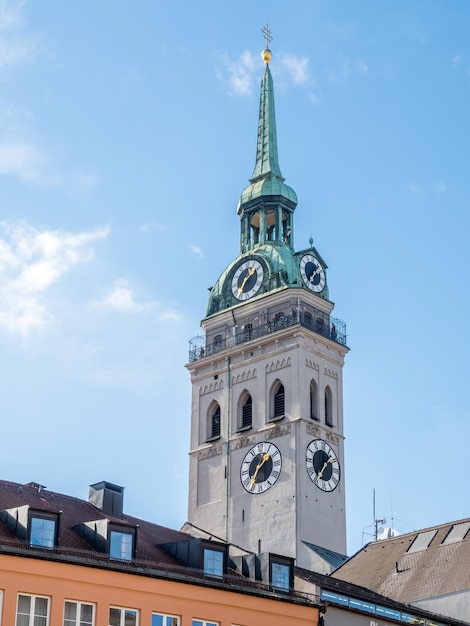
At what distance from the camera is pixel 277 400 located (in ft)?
297

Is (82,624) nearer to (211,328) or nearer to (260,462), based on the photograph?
(260,462)

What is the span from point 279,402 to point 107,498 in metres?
41.1

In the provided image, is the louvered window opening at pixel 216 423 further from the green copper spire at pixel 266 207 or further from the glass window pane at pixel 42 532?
the glass window pane at pixel 42 532

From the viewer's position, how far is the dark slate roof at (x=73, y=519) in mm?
42656

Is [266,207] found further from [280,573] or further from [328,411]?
[280,573]

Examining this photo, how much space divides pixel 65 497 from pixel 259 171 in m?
58.5

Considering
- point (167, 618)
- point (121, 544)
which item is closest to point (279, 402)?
point (121, 544)

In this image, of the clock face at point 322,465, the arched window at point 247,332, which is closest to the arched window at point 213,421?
the arched window at point 247,332

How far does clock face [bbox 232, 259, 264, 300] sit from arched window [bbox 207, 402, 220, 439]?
7919 millimetres

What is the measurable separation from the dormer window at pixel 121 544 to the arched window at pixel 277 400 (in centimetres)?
4626

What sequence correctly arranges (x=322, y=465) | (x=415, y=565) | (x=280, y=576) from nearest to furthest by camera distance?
(x=280, y=576) → (x=415, y=565) → (x=322, y=465)

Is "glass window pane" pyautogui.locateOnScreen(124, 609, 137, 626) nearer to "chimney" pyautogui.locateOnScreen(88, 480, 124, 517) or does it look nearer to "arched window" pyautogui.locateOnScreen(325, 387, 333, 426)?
"chimney" pyautogui.locateOnScreen(88, 480, 124, 517)

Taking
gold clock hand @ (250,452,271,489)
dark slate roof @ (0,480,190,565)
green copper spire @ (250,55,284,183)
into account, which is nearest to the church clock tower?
gold clock hand @ (250,452,271,489)

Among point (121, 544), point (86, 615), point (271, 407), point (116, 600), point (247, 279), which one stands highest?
point (247, 279)
